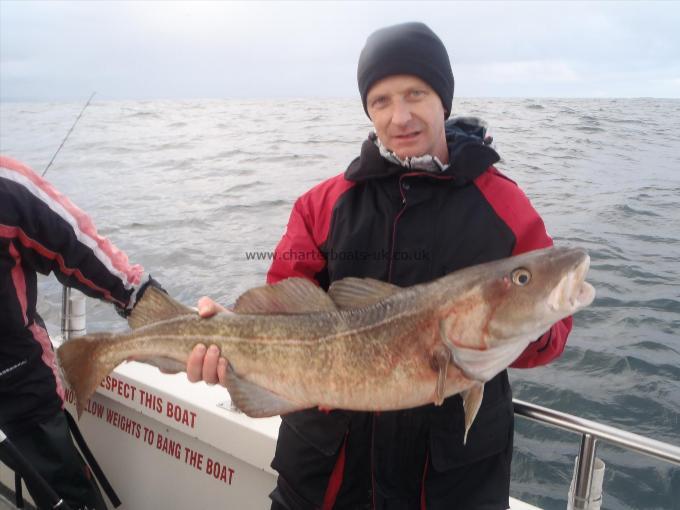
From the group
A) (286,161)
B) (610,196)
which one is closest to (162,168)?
(286,161)

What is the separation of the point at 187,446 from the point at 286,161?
15317 mm

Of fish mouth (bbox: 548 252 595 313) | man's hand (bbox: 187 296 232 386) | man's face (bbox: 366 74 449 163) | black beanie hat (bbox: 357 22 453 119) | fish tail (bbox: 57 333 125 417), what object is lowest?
fish tail (bbox: 57 333 125 417)

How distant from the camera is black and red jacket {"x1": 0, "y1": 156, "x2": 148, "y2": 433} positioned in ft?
9.71

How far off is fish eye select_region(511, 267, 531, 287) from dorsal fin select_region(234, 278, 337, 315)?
0.70 metres

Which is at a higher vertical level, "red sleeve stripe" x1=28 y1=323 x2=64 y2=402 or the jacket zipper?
the jacket zipper

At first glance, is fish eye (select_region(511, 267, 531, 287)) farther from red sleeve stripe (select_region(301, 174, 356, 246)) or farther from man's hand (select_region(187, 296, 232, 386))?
man's hand (select_region(187, 296, 232, 386))

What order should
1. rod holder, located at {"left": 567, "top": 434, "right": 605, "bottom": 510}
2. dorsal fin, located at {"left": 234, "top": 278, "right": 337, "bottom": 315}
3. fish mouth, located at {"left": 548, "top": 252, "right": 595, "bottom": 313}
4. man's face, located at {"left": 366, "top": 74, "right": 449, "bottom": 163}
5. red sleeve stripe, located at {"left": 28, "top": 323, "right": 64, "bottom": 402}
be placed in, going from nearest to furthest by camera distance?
fish mouth, located at {"left": 548, "top": 252, "right": 595, "bottom": 313} → dorsal fin, located at {"left": 234, "top": 278, "right": 337, "bottom": 315} → man's face, located at {"left": 366, "top": 74, "right": 449, "bottom": 163} → rod holder, located at {"left": 567, "top": 434, "right": 605, "bottom": 510} → red sleeve stripe, located at {"left": 28, "top": 323, "right": 64, "bottom": 402}

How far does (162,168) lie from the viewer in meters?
19.3

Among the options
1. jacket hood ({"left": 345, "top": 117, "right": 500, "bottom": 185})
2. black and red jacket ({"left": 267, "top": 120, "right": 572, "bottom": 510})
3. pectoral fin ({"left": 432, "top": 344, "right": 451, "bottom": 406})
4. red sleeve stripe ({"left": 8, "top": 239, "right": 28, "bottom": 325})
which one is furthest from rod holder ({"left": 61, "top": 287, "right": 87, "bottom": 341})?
pectoral fin ({"left": 432, "top": 344, "right": 451, "bottom": 406})

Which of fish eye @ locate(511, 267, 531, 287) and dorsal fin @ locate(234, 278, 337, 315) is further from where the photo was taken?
dorsal fin @ locate(234, 278, 337, 315)

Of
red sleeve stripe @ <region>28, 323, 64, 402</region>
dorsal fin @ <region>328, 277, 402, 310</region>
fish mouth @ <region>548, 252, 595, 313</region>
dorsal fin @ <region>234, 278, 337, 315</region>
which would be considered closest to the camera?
fish mouth @ <region>548, 252, 595, 313</region>

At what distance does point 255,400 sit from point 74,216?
5.38 ft

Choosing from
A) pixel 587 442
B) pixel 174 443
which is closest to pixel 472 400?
pixel 587 442

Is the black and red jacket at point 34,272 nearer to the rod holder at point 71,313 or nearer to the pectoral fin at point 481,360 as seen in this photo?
the rod holder at point 71,313
